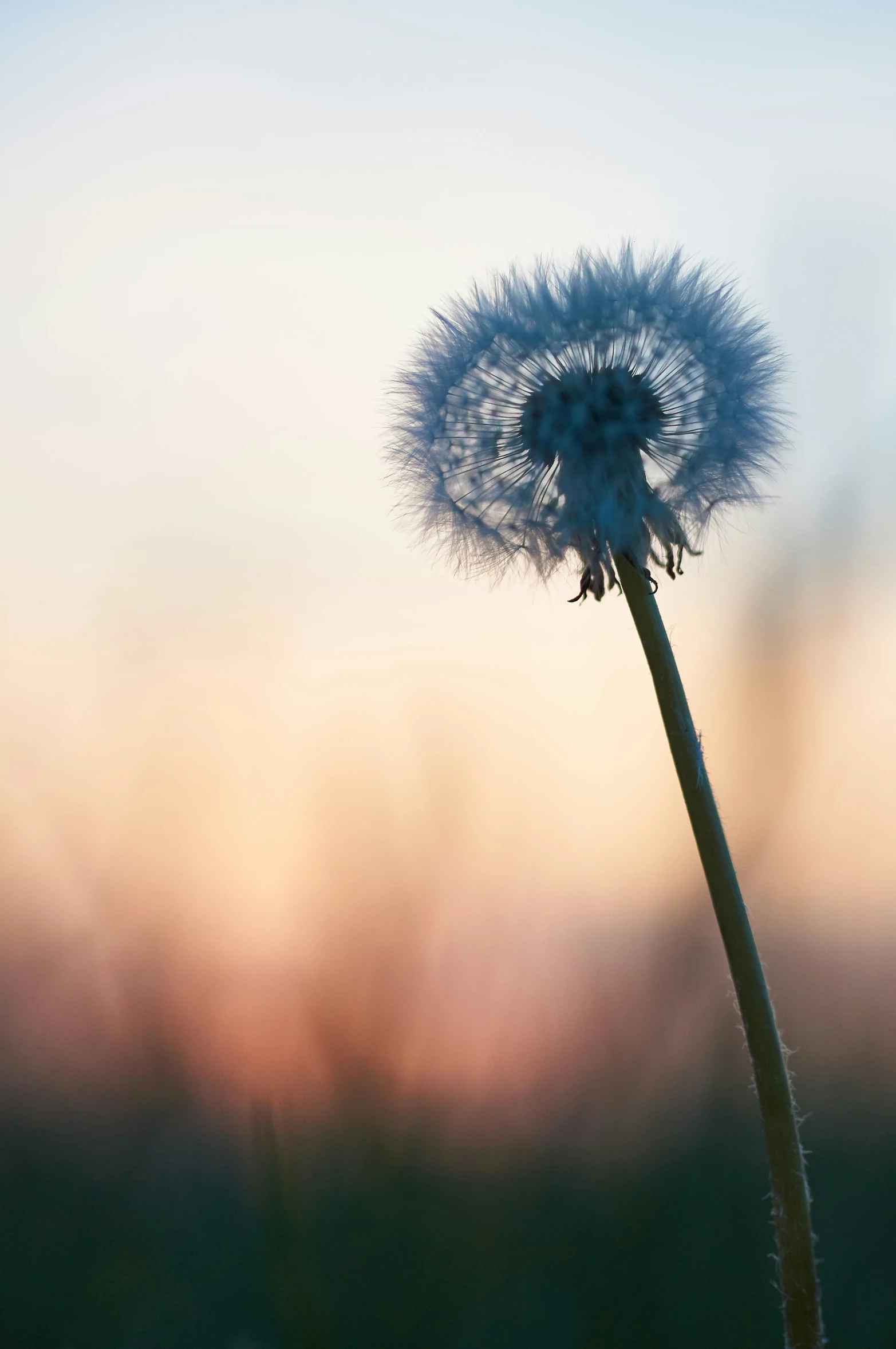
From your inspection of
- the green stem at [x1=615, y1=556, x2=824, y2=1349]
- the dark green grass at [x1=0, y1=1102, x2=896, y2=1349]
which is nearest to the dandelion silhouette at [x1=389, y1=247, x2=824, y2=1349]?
the green stem at [x1=615, y1=556, x2=824, y2=1349]

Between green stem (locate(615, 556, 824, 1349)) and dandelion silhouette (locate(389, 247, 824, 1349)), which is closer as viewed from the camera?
A: green stem (locate(615, 556, 824, 1349))

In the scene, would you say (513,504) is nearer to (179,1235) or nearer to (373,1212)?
(373,1212)

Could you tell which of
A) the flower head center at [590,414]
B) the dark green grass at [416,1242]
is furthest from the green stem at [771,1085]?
the dark green grass at [416,1242]

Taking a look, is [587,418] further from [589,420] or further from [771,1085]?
[771,1085]

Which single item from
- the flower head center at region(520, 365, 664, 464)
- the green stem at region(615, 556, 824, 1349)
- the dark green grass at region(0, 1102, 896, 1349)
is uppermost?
the flower head center at region(520, 365, 664, 464)

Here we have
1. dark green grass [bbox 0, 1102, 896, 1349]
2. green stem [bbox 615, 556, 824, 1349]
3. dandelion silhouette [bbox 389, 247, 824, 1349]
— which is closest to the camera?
green stem [bbox 615, 556, 824, 1349]

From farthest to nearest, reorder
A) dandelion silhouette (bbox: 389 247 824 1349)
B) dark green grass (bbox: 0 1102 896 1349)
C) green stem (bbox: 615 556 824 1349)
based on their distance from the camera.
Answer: dark green grass (bbox: 0 1102 896 1349), dandelion silhouette (bbox: 389 247 824 1349), green stem (bbox: 615 556 824 1349)

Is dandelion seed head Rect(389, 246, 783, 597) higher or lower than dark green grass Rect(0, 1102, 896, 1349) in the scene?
higher

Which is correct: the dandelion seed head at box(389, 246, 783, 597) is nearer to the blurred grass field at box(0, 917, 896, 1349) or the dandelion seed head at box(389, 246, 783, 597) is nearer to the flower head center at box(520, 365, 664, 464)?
the flower head center at box(520, 365, 664, 464)
